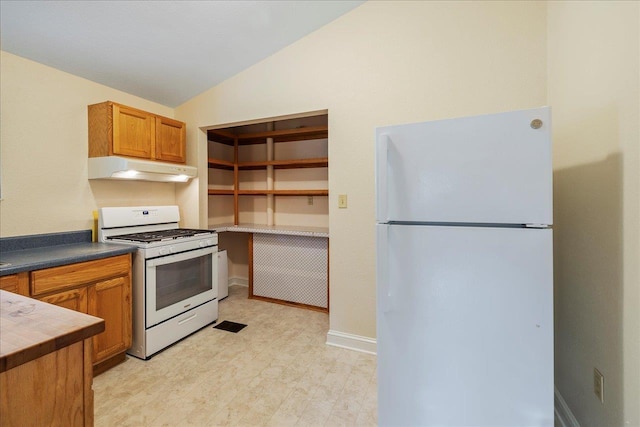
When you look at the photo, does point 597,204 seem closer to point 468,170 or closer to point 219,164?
point 468,170

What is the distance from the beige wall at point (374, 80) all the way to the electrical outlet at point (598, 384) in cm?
138

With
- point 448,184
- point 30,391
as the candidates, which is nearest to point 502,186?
point 448,184

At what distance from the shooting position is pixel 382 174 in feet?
4.55

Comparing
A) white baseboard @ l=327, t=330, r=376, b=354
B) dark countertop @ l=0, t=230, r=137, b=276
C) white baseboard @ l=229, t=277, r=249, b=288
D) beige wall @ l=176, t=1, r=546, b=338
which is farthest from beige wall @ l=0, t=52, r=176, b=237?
white baseboard @ l=327, t=330, r=376, b=354

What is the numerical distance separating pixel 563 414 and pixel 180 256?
2.79 metres

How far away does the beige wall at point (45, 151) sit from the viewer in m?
2.16

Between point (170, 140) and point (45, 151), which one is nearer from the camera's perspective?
point (45, 151)

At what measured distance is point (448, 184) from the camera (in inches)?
51.8

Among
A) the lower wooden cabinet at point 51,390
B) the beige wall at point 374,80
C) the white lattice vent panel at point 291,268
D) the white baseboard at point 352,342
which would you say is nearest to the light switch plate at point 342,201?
the beige wall at point 374,80

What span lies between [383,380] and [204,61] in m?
2.91

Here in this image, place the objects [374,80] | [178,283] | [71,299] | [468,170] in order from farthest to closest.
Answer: [178,283] → [374,80] → [71,299] → [468,170]

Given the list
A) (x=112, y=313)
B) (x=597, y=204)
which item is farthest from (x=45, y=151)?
(x=597, y=204)

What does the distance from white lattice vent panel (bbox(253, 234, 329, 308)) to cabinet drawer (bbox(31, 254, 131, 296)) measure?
5.24 feet

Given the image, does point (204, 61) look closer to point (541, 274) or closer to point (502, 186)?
point (502, 186)
